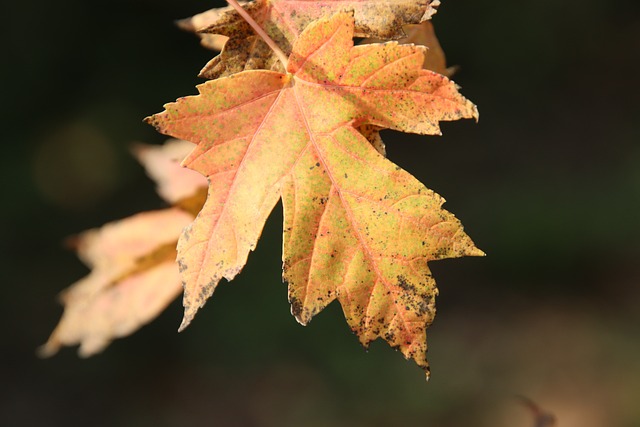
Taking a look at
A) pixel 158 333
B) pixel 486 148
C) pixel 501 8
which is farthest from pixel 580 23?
pixel 158 333

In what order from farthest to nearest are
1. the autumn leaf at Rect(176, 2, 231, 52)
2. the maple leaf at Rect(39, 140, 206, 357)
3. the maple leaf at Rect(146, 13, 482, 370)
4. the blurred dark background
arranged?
the blurred dark background < the maple leaf at Rect(39, 140, 206, 357) < the autumn leaf at Rect(176, 2, 231, 52) < the maple leaf at Rect(146, 13, 482, 370)

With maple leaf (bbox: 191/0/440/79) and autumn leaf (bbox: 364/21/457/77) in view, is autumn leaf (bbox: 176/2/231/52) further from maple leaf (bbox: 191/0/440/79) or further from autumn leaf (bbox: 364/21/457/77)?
autumn leaf (bbox: 364/21/457/77)

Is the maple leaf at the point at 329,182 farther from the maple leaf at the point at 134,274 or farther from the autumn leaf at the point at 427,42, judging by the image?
the maple leaf at the point at 134,274

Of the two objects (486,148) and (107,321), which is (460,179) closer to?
(486,148)

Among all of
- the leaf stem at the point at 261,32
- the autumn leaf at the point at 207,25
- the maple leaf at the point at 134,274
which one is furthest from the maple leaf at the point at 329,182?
the maple leaf at the point at 134,274

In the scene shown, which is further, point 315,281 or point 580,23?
point 580,23

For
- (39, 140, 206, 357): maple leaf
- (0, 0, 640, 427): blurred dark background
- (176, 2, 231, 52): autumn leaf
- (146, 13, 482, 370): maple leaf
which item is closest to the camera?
(146, 13, 482, 370): maple leaf

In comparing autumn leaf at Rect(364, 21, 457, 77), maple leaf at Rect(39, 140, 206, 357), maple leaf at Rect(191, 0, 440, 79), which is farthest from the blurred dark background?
maple leaf at Rect(191, 0, 440, 79)

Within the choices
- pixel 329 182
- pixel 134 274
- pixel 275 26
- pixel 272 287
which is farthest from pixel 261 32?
pixel 272 287
